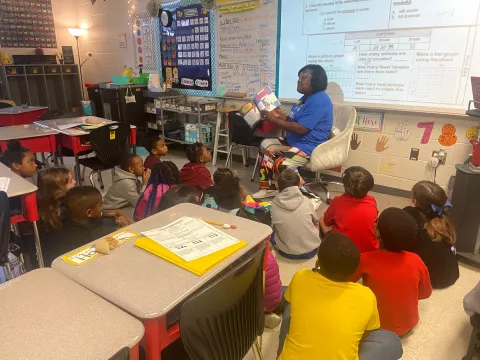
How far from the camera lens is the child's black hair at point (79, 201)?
1.77 meters

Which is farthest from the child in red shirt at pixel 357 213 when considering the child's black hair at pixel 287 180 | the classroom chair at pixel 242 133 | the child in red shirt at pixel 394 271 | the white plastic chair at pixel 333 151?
the classroom chair at pixel 242 133

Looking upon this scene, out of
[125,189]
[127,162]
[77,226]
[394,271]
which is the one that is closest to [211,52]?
[127,162]

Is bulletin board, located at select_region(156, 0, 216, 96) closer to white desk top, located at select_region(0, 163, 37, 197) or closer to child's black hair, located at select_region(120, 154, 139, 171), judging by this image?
child's black hair, located at select_region(120, 154, 139, 171)

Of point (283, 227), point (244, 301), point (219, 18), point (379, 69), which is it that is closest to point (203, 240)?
point (244, 301)

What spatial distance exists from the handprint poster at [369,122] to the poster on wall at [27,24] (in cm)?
583

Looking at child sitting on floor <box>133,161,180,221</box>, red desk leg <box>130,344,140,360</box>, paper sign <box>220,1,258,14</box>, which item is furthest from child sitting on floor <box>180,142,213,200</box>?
paper sign <box>220,1,258,14</box>

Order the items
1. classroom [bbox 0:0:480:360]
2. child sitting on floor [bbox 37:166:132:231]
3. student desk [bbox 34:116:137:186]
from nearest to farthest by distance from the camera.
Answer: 1. classroom [bbox 0:0:480:360]
2. child sitting on floor [bbox 37:166:132:231]
3. student desk [bbox 34:116:137:186]

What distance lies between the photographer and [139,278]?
1.00 m

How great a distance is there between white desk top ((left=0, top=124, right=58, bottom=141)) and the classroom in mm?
24

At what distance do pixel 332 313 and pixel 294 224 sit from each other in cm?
116

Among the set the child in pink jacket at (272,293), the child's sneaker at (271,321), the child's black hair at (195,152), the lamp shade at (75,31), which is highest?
the lamp shade at (75,31)

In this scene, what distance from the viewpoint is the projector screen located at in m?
2.88

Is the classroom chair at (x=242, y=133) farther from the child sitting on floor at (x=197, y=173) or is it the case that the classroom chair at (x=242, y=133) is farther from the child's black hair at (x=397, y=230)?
the child's black hair at (x=397, y=230)

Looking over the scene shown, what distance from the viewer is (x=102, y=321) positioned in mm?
829
